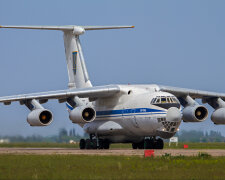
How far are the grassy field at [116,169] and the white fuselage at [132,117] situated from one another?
27.8 feet

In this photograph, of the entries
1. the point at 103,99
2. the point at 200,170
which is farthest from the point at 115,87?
the point at 200,170

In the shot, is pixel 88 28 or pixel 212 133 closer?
pixel 88 28

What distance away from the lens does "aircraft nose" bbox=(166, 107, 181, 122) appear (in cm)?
2472

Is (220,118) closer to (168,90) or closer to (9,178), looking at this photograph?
(168,90)

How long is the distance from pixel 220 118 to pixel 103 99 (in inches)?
260

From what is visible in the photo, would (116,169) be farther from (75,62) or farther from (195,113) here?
(75,62)

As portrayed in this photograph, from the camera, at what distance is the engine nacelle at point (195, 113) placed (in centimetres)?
2747

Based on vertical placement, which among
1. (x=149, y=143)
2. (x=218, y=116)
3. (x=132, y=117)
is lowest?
(x=149, y=143)

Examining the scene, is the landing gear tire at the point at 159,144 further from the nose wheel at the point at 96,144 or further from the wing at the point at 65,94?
A: the wing at the point at 65,94

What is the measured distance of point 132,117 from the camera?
26703mm

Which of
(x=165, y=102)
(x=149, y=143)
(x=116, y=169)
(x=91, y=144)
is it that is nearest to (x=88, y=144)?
(x=91, y=144)

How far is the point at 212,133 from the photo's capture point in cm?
4325

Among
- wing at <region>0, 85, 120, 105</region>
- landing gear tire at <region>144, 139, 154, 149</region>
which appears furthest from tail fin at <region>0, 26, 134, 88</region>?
landing gear tire at <region>144, 139, 154, 149</region>

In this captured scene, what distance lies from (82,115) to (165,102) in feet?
13.7
